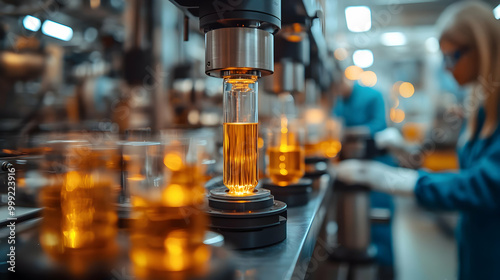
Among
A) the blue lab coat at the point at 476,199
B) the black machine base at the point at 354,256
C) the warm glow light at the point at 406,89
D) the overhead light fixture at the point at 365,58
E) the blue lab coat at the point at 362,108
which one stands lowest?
the black machine base at the point at 354,256

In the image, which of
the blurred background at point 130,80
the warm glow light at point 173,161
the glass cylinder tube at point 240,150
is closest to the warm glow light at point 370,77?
the blurred background at point 130,80

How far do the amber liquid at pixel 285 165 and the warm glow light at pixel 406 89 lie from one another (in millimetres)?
8615

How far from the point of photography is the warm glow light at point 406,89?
28.3ft

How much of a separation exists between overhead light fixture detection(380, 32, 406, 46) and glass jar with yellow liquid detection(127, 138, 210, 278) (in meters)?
8.18

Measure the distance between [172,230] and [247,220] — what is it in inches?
5.5

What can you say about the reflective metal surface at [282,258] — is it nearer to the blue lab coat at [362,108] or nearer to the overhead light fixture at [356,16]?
the blue lab coat at [362,108]

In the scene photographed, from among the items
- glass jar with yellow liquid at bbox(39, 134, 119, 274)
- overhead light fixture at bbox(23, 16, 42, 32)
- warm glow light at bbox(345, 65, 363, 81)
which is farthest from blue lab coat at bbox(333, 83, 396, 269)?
glass jar with yellow liquid at bbox(39, 134, 119, 274)

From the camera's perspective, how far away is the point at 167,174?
1.58 feet

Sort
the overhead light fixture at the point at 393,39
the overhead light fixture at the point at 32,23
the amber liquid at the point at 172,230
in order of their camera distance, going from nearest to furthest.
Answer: the amber liquid at the point at 172,230 < the overhead light fixture at the point at 32,23 < the overhead light fixture at the point at 393,39

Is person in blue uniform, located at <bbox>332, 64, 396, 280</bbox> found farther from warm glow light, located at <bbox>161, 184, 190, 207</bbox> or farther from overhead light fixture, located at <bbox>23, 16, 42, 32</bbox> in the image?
warm glow light, located at <bbox>161, 184, 190, 207</bbox>

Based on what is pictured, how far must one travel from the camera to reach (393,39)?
796 centimetres

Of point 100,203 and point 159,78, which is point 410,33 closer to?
point 159,78

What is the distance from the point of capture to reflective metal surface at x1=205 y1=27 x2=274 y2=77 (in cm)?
51

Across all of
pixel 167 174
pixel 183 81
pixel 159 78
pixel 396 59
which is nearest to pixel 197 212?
pixel 167 174
